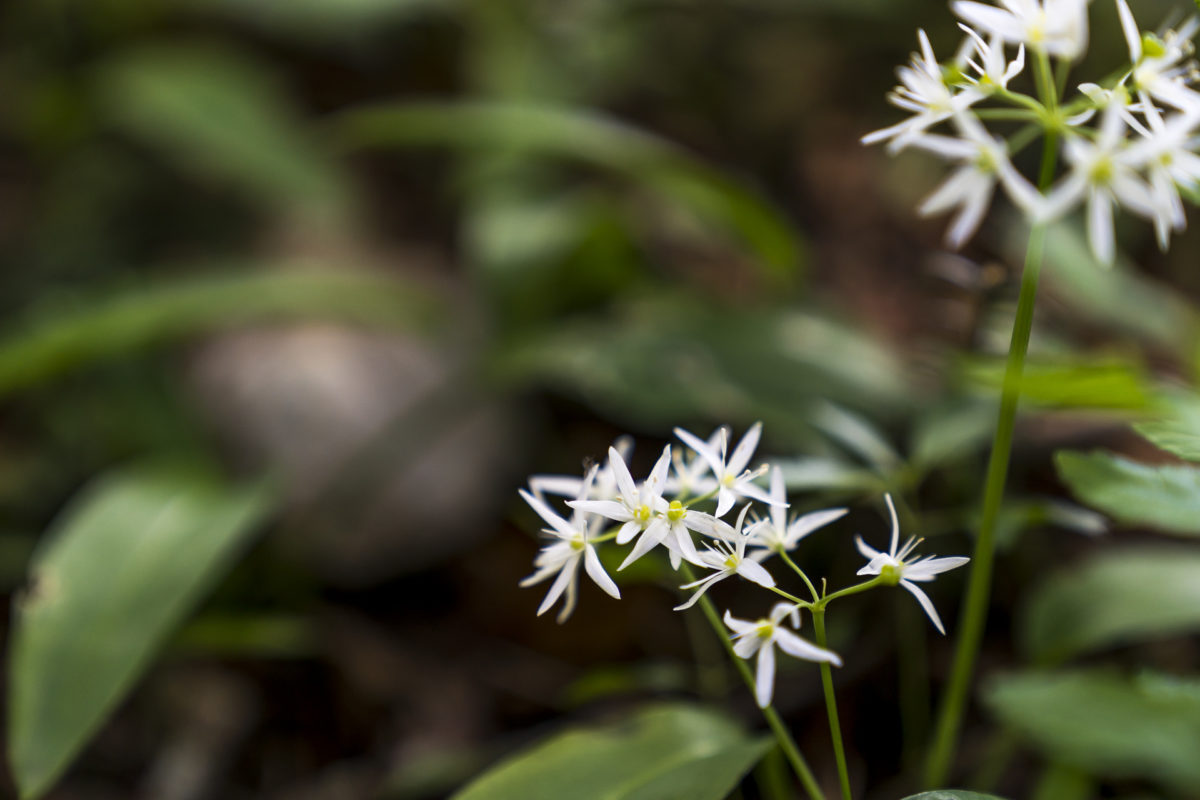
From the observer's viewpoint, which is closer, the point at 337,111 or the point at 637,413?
the point at 637,413

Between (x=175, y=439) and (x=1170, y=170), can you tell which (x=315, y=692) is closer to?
(x=175, y=439)

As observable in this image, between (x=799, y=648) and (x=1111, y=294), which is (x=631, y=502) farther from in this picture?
(x=1111, y=294)

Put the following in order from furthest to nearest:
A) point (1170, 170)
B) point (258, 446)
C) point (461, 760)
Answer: point (258, 446)
point (461, 760)
point (1170, 170)

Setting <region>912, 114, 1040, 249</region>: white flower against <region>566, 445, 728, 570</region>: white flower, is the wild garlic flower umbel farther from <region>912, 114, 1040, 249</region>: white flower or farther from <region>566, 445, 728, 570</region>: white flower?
<region>566, 445, 728, 570</region>: white flower

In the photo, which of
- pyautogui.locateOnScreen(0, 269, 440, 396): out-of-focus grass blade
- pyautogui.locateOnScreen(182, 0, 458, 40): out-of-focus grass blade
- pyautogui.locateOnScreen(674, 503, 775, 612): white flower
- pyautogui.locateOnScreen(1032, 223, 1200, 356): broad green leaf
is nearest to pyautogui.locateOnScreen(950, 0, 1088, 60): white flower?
pyautogui.locateOnScreen(674, 503, 775, 612): white flower

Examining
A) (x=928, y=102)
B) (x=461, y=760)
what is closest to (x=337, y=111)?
(x=461, y=760)

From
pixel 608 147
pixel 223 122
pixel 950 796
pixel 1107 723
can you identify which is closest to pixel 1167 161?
pixel 950 796

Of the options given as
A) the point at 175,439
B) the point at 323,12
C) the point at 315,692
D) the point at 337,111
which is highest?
the point at 323,12
